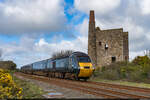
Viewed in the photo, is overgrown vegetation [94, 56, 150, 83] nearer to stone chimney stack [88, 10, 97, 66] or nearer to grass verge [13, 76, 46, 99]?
stone chimney stack [88, 10, 97, 66]

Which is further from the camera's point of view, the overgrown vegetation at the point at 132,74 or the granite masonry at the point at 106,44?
the granite masonry at the point at 106,44

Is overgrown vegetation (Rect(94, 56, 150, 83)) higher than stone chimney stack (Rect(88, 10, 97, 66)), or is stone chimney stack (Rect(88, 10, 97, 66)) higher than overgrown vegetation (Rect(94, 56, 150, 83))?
stone chimney stack (Rect(88, 10, 97, 66))

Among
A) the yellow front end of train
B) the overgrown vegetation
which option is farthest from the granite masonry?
the yellow front end of train

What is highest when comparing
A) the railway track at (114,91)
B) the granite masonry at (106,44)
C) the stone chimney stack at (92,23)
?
the stone chimney stack at (92,23)

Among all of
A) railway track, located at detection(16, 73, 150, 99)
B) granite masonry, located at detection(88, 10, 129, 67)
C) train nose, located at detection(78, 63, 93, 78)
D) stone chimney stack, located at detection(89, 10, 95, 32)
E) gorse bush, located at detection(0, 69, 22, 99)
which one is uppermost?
stone chimney stack, located at detection(89, 10, 95, 32)

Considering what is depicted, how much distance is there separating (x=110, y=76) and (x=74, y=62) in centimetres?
607

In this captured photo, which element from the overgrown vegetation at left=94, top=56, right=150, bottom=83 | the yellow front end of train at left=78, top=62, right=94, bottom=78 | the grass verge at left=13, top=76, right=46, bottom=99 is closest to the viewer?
the grass verge at left=13, top=76, right=46, bottom=99

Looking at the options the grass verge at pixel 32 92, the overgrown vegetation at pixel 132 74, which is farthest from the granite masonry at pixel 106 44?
the grass verge at pixel 32 92

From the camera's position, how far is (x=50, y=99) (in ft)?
28.3

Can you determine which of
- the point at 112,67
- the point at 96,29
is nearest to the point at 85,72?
the point at 112,67

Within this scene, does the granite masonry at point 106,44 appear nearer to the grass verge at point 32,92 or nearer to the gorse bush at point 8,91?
the grass verge at point 32,92

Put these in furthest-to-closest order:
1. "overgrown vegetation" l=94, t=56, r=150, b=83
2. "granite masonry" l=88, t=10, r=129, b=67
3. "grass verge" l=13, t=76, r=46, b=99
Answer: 1. "granite masonry" l=88, t=10, r=129, b=67
2. "overgrown vegetation" l=94, t=56, r=150, b=83
3. "grass verge" l=13, t=76, r=46, b=99

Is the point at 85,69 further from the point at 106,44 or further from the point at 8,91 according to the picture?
the point at 106,44

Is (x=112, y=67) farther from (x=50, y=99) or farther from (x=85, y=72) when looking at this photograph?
(x=50, y=99)
